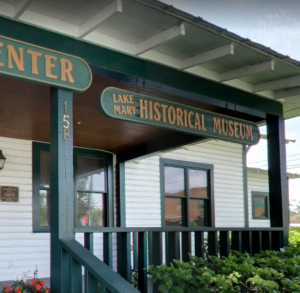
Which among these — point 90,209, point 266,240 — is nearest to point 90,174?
point 90,209

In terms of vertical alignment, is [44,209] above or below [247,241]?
above

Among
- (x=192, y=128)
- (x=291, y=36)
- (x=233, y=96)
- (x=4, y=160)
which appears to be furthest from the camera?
(x=291, y=36)

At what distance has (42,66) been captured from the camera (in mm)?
3658

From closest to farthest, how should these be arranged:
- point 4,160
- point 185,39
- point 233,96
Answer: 1. point 185,39
2. point 233,96
3. point 4,160

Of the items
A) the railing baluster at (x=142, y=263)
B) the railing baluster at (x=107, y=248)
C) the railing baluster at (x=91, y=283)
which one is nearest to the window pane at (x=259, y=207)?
the railing baluster at (x=142, y=263)

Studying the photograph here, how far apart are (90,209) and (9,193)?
164 centimetres

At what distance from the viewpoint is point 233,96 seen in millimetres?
5539

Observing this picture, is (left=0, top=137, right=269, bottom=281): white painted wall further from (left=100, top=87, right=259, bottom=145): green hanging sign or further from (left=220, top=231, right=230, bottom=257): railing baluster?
(left=100, top=87, right=259, bottom=145): green hanging sign

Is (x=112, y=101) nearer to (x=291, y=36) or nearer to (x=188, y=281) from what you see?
(x=188, y=281)

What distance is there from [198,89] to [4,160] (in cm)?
382

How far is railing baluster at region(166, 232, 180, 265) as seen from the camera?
477 centimetres

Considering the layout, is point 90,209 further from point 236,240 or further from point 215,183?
point 236,240

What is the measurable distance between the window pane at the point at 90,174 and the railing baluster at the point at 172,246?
12.3 ft

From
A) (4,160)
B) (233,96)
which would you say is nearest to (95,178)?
(4,160)
